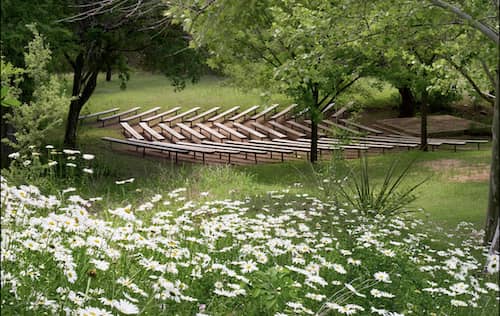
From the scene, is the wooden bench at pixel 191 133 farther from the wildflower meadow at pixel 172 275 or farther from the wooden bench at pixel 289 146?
the wildflower meadow at pixel 172 275

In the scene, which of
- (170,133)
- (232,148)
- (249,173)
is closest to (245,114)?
(170,133)

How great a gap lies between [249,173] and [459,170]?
638 centimetres

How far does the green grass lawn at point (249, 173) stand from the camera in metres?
12.6

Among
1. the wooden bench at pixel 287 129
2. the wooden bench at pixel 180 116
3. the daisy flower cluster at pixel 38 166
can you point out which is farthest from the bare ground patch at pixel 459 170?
the wooden bench at pixel 180 116

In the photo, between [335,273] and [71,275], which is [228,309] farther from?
[335,273]

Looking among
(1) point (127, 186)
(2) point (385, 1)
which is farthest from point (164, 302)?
(1) point (127, 186)

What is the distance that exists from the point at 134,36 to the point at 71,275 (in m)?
17.4

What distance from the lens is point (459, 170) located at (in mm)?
17922

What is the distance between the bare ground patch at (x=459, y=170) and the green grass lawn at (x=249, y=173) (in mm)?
27

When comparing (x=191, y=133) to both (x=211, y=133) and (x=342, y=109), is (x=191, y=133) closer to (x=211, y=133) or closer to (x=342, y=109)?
(x=211, y=133)

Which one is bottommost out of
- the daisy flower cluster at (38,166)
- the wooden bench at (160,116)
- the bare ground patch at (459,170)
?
the bare ground patch at (459,170)

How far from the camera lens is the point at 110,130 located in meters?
28.4

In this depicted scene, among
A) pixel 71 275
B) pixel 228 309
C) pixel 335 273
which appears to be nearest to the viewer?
pixel 71 275

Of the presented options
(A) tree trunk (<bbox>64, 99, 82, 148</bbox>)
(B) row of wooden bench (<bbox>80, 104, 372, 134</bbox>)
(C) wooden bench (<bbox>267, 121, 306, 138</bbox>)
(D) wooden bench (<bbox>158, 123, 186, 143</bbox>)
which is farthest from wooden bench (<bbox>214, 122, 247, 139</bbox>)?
(A) tree trunk (<bbox>64, 99, 82, 148</bbox>)
